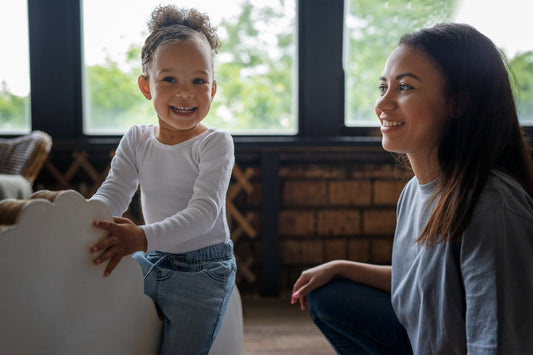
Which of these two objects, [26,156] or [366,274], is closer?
[366,274]

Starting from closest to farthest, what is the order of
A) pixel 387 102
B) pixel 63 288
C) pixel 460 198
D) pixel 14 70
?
pixel 63 288
pixel 460 198
pixel 387 102
pixel 14 70

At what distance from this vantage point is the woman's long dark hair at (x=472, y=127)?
0.80 meters

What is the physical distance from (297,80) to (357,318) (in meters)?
1.70

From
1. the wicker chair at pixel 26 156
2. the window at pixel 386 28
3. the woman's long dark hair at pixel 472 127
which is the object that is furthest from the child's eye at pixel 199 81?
the window at pixel 386 28

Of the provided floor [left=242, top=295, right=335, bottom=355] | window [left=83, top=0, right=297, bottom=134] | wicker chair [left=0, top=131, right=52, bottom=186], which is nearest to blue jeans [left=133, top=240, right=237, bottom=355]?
floor [left=242, top=295, right=335, bottom=355]

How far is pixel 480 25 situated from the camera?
2590mm

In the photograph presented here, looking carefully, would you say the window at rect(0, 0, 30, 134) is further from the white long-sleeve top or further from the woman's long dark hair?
the woman's long dark hair

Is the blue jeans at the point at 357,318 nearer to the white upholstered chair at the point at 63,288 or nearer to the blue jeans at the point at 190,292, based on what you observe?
the blue jeans at the point at 190,292

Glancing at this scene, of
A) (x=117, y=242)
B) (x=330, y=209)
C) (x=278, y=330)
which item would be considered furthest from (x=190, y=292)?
(x=330, y=209)

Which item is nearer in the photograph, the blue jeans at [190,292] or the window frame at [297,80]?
the blue jeans at [190,292]

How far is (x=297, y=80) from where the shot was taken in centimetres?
253

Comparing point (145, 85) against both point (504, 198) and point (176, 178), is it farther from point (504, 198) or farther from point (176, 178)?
point (504, 198)

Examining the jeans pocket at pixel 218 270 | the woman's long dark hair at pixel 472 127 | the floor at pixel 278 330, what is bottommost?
the floor at pixel 278 330

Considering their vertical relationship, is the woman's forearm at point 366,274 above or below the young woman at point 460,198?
below
